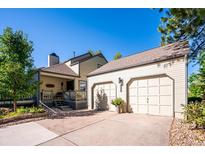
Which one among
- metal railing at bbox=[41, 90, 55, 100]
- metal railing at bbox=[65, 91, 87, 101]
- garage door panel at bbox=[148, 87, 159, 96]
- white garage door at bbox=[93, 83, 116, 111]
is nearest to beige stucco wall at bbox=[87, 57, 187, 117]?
white garage door at bbox=[93, 83, 116, 111]

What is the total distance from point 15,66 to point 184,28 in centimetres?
1028

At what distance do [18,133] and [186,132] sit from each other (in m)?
6.63

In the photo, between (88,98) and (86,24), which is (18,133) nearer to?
(86,24)

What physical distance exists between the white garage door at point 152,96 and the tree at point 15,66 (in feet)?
24.0

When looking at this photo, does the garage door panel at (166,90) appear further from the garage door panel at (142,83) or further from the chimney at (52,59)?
the chimney at (52,59)

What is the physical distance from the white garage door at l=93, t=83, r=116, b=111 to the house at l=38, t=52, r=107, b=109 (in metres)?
1.78

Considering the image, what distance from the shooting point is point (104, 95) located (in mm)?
12312

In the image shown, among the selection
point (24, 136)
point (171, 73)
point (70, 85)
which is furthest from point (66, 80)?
point (171, 73)

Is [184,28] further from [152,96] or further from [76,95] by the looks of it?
[76,95]

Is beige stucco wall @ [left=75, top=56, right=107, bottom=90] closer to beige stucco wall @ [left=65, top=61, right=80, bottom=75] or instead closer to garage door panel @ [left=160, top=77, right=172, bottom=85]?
beige stucco wall @ [left=65, top=61, right=80, bottom=75]

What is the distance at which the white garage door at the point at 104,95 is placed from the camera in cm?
1159

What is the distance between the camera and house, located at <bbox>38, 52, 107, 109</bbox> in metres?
13.6
